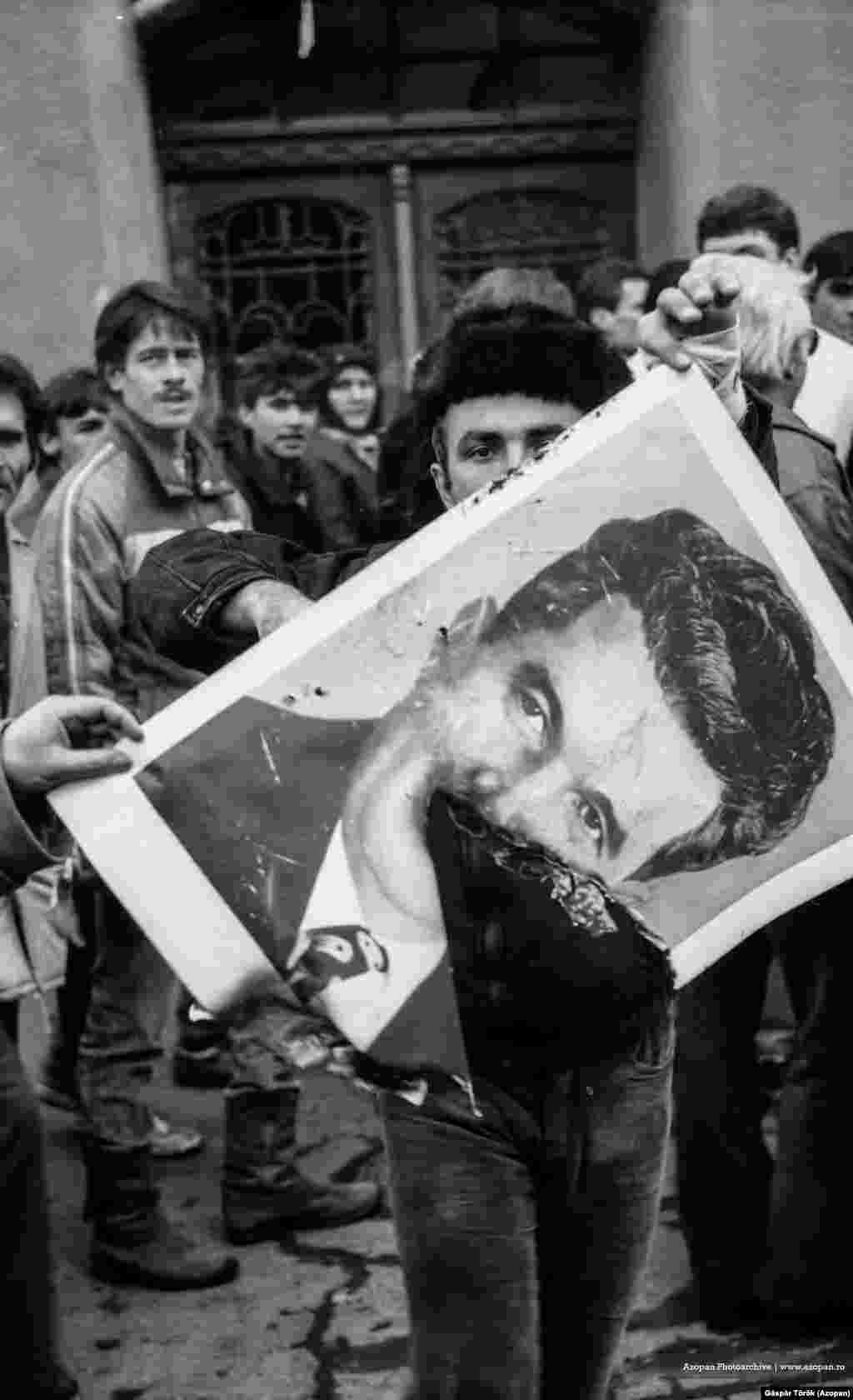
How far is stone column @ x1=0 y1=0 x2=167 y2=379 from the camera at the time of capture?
695 centimetres

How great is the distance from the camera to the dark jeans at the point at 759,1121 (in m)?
3.05

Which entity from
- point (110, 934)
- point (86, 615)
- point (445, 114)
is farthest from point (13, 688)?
point (445, 114)

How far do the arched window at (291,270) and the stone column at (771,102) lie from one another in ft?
5.10

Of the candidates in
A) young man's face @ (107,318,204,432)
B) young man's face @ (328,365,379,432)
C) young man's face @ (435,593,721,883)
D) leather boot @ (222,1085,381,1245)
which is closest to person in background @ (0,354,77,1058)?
young man's face @ (107,318,204,432)

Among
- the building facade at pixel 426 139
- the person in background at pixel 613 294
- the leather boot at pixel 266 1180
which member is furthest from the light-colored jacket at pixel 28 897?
the building facade at pixel 426 139

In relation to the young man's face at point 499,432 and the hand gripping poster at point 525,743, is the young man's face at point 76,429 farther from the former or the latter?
the hand gripping poster at point 525,743

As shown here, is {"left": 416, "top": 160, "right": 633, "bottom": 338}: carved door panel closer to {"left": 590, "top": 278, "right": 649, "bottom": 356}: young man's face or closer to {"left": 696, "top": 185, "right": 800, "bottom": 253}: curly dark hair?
{"left": 590, "top": 278, "right": 649, "bottom": 356}: young man's face

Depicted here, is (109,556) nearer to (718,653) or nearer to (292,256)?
(718,653)

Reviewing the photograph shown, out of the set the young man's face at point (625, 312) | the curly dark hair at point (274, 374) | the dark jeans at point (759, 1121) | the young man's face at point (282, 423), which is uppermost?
the young man's face at point (625, 312)

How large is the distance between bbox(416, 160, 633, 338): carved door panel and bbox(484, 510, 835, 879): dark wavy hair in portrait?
621 centimetres

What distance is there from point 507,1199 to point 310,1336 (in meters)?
1.51

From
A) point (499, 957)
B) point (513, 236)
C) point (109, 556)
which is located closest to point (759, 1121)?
point (499, 957)

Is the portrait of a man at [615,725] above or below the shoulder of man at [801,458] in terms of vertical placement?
below

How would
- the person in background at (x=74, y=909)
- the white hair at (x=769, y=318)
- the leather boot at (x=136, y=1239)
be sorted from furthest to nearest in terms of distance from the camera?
1. the person in background at (x=74, y=909)
2. the leather boot at (x=136, y=1239)
3. the white hair at (x=769, y=318)
